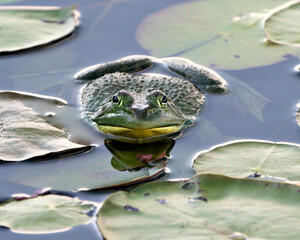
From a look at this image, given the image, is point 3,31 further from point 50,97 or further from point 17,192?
point 17,192

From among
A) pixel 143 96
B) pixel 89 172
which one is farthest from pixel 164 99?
pixel 89 172

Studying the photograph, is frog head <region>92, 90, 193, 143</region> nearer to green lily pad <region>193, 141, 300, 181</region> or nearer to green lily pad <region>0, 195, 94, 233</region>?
green lily pad <region>193, 141, 300, 181</region>

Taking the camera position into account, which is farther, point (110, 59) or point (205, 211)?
point (110, 59)

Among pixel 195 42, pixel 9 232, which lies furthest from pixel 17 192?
pixel 195 42

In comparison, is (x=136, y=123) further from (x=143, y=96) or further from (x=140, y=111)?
(x=143, y=96)

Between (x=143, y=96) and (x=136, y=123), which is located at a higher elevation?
(x=143, y=96)

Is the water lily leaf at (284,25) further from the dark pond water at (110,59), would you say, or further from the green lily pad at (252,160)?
the green lily pad at (252,160)

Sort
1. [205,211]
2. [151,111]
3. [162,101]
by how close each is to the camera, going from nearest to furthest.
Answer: [205,211], [151,111], [162,101]

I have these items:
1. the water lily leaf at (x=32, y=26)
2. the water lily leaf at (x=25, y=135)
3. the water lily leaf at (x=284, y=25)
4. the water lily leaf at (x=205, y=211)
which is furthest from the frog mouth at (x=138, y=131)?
the water lily leaf at (x=284, y=25)
